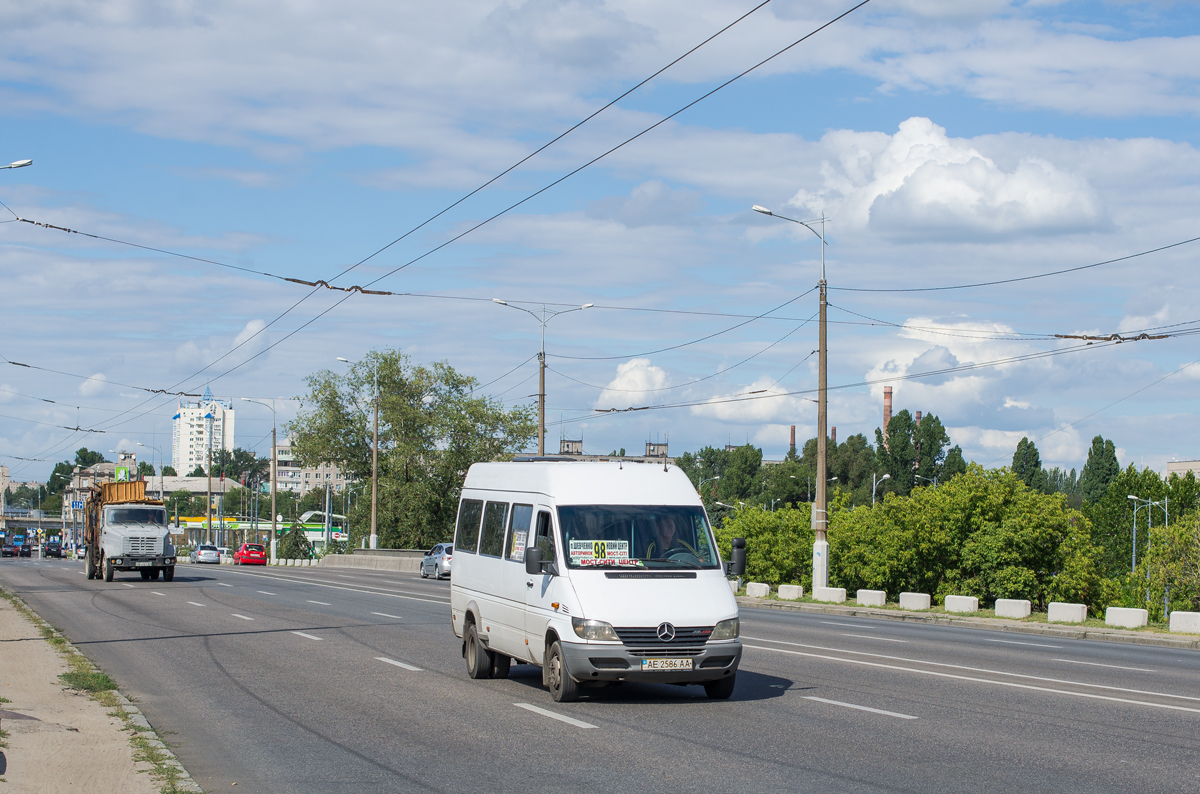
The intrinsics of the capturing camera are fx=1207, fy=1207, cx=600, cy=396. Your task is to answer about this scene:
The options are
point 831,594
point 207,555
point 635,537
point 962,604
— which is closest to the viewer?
point 635,537

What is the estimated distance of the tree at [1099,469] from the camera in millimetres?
112062

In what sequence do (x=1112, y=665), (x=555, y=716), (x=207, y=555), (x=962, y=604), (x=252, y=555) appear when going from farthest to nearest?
1. (x=252, y=555)
2. (x=207, y=555)
3. (x=962, y=604)
4. (x=1112, y=665)
5. (x=555, y=716)

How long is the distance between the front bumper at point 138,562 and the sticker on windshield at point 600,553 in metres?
30.8

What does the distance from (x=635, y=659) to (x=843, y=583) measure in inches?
1130

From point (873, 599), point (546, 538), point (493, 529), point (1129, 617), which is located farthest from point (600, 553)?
point (873, 599)

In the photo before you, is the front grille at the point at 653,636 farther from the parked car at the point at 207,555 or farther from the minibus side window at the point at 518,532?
the parked car at the point at 207,555

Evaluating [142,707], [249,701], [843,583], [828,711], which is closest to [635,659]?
[828,711]

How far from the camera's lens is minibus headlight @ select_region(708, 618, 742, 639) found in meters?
11.4

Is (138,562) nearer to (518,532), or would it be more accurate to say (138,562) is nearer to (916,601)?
(916,601)

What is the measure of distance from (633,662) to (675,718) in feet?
2.16

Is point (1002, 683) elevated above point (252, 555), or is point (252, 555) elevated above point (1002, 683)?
point (1002, 683)

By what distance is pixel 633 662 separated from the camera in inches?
441

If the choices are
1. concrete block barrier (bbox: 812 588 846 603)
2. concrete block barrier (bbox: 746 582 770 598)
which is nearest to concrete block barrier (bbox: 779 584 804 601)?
concrete block barrier (bbox: 746 582 770 598)

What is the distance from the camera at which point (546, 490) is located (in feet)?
41.3
